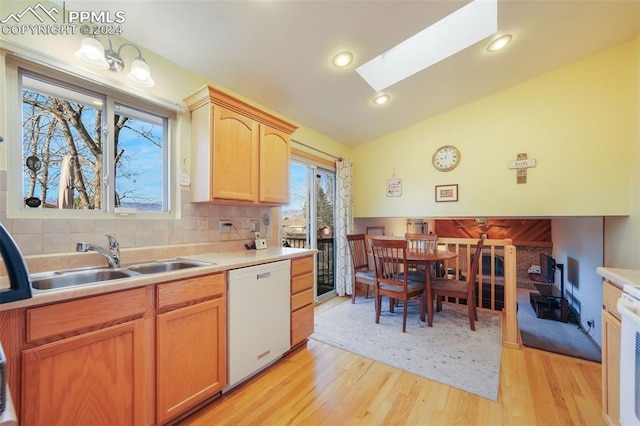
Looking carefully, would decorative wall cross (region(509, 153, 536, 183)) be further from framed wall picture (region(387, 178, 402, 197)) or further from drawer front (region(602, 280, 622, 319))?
drawer front (region(602, 280, 622, 319))

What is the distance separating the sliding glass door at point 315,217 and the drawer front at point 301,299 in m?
1.03

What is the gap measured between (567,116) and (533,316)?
2837 mm

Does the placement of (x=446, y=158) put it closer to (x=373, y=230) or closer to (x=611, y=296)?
(x=373, y=230)

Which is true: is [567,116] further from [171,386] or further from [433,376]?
[171,386]

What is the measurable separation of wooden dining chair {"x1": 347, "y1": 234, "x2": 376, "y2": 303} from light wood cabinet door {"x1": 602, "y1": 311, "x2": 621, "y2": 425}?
200cm

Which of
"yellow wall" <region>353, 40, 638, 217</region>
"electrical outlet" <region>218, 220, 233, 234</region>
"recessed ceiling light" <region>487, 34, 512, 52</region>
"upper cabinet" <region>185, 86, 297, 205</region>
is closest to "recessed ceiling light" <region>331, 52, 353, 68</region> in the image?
"upper cabinet" <region>185, 86, 297, 205</region>

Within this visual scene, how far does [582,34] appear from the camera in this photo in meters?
2.35

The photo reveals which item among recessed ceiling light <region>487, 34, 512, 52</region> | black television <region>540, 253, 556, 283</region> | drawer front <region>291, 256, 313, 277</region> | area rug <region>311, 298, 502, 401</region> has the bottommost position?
area rug <region>311, 298, 502, 401</region>

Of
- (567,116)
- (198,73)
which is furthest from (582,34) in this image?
(198,73)

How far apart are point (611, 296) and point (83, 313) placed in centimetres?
260

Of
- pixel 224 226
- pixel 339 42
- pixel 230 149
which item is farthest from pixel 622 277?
pixel 224 226

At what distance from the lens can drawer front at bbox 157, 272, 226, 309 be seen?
1.40 metres

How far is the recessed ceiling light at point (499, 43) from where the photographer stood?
225cm

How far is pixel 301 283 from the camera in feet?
7.59
